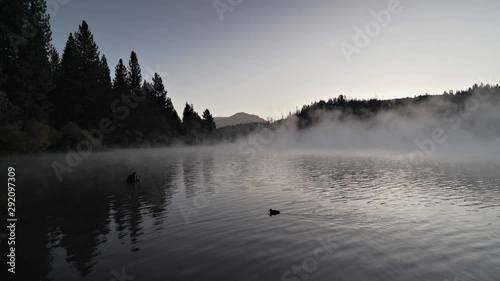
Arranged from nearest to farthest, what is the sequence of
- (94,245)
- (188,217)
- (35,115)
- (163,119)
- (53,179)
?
(94,245), (188,217), (53,179), (35,115), (163,119)

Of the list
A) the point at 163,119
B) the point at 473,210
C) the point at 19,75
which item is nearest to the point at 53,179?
the point at 19,75

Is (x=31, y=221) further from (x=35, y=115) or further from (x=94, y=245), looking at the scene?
(x=35, y=115)

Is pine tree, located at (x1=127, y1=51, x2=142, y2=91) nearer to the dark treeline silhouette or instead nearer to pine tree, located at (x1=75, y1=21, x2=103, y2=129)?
the dark treeline silhouette

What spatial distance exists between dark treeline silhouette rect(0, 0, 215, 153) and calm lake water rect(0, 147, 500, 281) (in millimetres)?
38688

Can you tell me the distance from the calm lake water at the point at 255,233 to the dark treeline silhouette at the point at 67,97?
3869cm

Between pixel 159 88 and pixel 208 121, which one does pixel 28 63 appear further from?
pixel 208 121

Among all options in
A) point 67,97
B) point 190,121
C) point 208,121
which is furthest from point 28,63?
point 208,121

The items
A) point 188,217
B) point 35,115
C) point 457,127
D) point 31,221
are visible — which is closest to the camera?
point 31,221

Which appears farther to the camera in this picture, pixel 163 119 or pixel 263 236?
pixel 163 119

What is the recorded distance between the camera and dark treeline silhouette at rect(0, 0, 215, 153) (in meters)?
61.4

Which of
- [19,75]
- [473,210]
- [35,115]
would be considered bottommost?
[473,210]

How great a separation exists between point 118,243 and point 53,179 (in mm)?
27787

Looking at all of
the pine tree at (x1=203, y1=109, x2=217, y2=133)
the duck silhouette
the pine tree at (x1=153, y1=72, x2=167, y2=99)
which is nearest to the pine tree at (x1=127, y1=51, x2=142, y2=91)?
the pine tree at (x1=153, y1=72, x2=167, y2=99)

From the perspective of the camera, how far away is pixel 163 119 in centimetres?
13775
